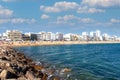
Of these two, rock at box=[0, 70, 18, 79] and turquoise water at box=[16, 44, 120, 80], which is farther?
turquoise water at box=[16, 44, 120, 80]

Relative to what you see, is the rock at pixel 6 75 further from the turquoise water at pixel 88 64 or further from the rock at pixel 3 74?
the turquoise water at pixel 88 64

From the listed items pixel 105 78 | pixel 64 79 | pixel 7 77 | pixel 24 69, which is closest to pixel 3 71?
pixel 7 77

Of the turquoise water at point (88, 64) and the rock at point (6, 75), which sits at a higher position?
the rock at point (6, 75)

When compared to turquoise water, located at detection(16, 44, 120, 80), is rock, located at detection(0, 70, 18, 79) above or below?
above

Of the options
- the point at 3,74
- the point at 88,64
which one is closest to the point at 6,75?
the point at 3,74

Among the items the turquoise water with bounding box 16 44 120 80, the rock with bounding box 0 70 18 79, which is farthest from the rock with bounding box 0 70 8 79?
the turquoise water with bounding box 16 44 120 80

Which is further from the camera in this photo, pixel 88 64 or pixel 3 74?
pixel 88 64

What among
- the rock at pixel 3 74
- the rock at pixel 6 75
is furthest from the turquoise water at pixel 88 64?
the rock at pixel 3 74

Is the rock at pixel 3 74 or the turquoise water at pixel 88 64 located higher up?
the rock at pixel 3 74

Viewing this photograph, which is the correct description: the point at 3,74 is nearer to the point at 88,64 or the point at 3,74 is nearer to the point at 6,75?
the point at 6,75

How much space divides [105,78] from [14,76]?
30.7ft

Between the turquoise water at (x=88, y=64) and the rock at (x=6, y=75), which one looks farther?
the turquoise water at (x=88, y=64)

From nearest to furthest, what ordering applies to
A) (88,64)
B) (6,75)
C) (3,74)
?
(3,74) < (6,75) < (88,64)

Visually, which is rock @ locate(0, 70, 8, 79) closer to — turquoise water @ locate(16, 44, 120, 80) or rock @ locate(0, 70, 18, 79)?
rock @ locate(0, 70, 18, 79)
